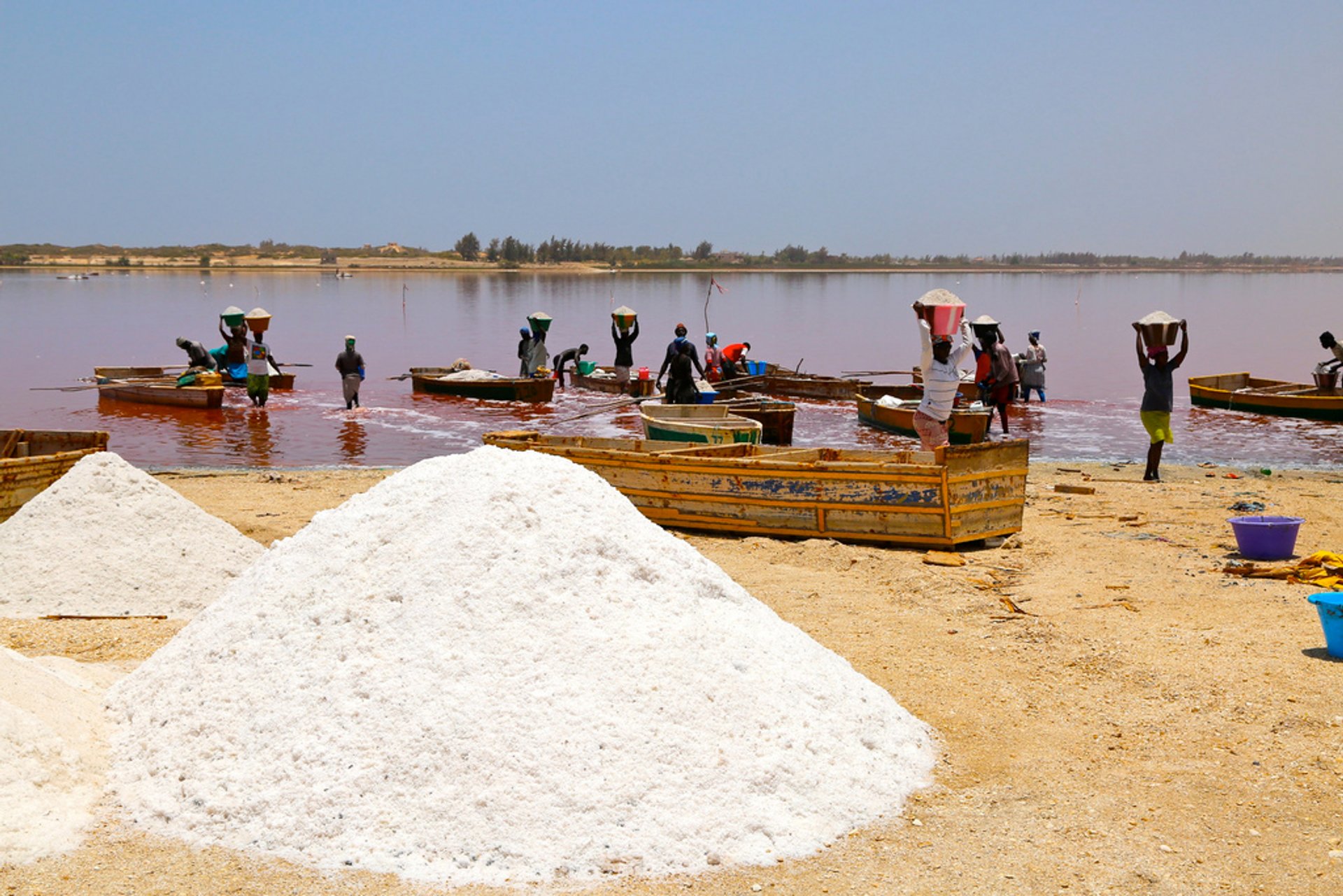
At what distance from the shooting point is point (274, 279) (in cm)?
12325

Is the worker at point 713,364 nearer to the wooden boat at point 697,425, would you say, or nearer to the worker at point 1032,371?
the wooden boat at point 697,425

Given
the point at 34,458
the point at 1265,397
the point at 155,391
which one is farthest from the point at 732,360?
the point at 34,458

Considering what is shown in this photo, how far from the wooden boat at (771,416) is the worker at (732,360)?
581cm

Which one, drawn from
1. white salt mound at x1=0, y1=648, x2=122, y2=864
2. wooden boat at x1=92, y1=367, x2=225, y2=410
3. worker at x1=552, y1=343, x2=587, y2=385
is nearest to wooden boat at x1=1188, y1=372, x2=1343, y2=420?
worker at x1=552, y1=343, x2=587, y2=385

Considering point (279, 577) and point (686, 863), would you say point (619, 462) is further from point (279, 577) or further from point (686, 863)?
point (686, 863)

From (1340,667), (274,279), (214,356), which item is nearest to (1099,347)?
(214,356)

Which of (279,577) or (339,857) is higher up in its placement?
(279,577)

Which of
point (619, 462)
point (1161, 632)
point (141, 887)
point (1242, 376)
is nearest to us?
point (141, 887)

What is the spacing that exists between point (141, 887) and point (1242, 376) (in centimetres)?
2592

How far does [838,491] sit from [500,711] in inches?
238

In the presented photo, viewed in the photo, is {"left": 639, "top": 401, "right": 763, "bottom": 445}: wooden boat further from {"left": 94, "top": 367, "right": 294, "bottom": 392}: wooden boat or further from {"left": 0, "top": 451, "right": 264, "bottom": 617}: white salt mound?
{"left": 94, "top": 367, "right": 294, "bottom": 392}: wooden boat

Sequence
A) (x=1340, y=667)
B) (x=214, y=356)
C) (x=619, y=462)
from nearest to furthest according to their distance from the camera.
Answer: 1. (x=1340, y=667)
2. (x=619, y=462)
3. (x=214, y=356)

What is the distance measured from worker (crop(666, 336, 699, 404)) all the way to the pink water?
158 inches

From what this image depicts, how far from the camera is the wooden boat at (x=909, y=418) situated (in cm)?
1694
